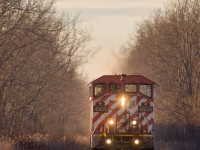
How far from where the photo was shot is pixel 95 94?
2652 centimetres

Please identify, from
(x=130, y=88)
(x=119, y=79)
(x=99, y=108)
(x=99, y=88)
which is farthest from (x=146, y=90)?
(x=99, y=108)

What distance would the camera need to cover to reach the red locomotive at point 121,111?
2620cm

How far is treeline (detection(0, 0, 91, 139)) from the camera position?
82.9 ft

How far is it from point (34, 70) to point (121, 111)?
1360 centimetres

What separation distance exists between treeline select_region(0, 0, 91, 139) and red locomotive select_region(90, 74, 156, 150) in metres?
2.75

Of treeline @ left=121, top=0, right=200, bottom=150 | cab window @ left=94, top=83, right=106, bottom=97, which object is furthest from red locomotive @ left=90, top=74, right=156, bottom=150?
treeline @ left=121, top=0, right=200, bottom=150

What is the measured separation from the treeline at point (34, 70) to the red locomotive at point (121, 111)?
2.75 meters

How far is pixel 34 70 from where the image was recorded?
39344 millimetres

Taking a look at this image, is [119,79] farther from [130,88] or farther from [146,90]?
[146,90]

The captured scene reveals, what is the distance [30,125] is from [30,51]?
830 cm

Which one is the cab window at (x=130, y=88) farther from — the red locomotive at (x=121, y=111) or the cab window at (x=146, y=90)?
the cab window at (x=146, y=90)

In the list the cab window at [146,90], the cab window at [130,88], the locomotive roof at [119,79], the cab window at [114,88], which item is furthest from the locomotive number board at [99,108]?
the cab window at [146,90]

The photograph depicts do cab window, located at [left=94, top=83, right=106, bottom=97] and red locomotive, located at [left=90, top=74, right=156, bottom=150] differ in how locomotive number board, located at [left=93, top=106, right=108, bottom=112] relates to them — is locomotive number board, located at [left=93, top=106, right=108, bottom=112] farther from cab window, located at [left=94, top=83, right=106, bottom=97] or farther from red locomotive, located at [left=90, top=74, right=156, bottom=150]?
cab window, located at [left=94, top=83, right=106, bottom=97]

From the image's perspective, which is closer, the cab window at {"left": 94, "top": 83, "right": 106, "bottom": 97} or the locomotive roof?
the locomotive roof
